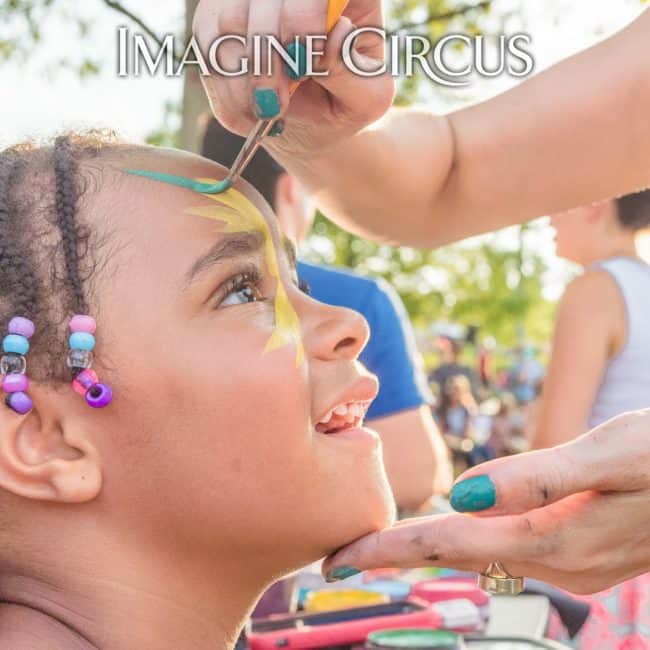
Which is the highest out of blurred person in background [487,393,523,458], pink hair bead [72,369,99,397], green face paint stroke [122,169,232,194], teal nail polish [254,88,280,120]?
teal nail polish [254,88,280,120]

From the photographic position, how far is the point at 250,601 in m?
1.55

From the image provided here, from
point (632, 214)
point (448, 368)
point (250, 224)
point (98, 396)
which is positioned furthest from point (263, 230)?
point (448, 368)

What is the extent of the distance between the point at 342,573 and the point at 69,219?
26.7 inches

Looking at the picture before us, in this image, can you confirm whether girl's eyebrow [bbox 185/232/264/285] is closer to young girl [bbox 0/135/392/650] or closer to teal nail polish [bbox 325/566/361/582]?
young girl [bbox 0/135/392/650]

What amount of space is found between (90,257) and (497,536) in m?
0.73

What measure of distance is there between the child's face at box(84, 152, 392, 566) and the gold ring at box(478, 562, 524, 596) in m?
0.21

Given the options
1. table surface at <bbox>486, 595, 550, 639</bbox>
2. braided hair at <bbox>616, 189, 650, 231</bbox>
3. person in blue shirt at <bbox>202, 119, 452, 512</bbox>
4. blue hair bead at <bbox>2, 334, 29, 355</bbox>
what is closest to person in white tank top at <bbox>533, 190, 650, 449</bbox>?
braided hair at <bbox>616, 189, 650, 231</bbox>

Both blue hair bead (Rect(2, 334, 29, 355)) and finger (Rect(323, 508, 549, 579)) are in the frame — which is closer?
finger (Rect(323, 508, 549, 579))

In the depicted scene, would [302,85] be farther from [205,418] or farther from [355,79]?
[205,418]

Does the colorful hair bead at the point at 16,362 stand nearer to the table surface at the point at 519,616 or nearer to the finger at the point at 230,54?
the finger at the point at 230,54

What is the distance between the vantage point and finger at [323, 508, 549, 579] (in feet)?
4.09

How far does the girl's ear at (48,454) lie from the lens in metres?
1.42

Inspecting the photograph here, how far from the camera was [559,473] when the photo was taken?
1.20 m

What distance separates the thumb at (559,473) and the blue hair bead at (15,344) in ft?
2.14
